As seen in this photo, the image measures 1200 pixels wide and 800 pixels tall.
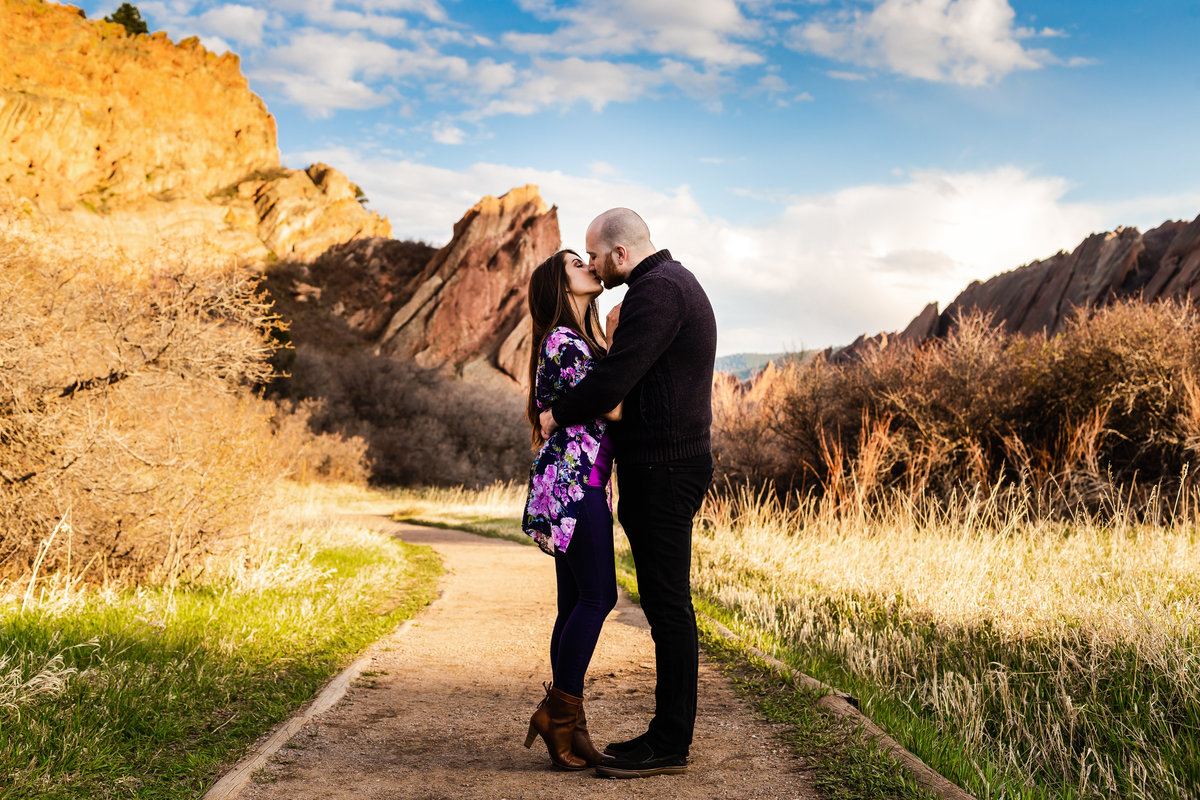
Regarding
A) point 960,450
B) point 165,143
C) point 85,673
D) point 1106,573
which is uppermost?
point 165,143

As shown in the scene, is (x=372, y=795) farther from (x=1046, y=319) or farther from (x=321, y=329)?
(x=321, y=329)

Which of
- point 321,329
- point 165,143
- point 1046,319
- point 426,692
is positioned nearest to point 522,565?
point 426,692

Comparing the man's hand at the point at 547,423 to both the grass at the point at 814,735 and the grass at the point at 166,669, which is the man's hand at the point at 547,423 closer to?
the grass at the point at 814,735

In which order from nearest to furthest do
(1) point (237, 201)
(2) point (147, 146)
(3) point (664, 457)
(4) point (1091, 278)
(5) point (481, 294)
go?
(3) point (664, 457) → (4) point (1091, 278) → (5) point (481, 294) → (2) point (147, 146) → (1) point (237, 201)

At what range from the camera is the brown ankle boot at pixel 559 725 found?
3.52 m

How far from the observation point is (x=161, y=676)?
4.44 meters

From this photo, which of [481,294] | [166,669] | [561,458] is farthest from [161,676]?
[481,294]

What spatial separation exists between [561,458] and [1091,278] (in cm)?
3483

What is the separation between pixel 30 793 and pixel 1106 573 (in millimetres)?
7367

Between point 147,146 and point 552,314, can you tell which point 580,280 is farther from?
point 147,146

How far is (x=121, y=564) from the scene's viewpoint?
7.59 meters

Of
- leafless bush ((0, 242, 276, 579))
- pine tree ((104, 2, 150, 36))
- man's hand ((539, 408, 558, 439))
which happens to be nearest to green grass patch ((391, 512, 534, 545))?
leafless bush ((0, 242, 276, 579))

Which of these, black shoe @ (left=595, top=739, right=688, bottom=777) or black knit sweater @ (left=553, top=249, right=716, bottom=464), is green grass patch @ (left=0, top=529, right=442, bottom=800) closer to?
black shoe @ (left=595, top=739, right=688, bottom=777)

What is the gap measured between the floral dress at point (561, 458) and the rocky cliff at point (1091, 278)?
1013 inches
